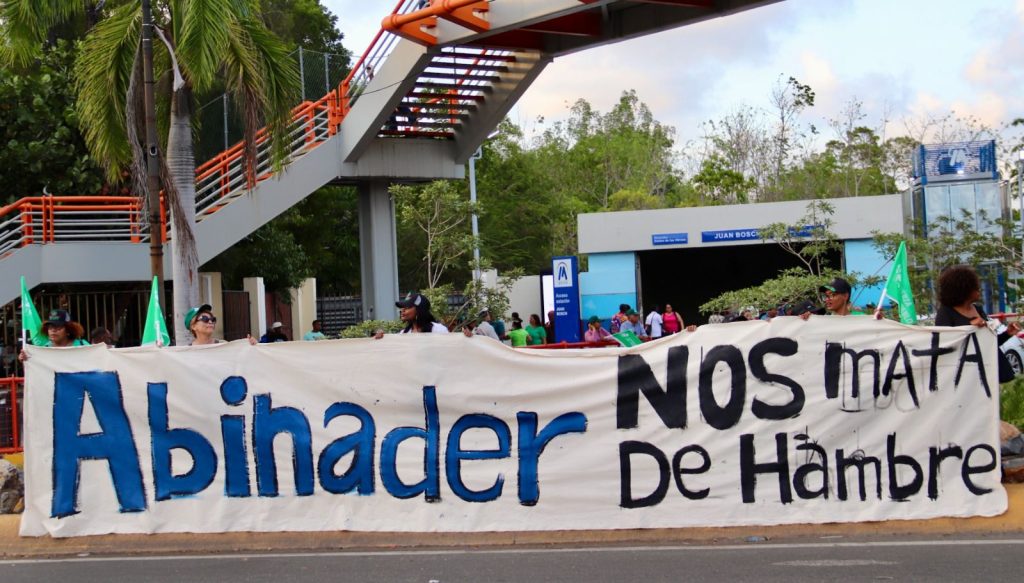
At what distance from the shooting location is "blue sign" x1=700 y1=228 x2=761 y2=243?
3369 centimetres

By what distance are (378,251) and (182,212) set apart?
28.9 feet

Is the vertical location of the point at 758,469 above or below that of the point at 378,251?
below

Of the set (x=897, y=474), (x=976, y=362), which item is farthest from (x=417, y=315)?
(x=976, y=362)

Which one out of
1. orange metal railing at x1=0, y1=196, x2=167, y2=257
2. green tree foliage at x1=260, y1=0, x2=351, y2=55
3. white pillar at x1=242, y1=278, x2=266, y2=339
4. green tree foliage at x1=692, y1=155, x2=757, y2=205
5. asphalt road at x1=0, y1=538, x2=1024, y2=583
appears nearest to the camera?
asphalt road at x1=0, y1=538, x2=1024, y2=583

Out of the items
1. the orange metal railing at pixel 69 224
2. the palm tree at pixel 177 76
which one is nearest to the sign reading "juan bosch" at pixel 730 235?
the orange metal railing at pixel 69 224

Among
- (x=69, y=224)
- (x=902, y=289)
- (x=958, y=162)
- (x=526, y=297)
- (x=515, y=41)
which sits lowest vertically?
(x=902, y=289)

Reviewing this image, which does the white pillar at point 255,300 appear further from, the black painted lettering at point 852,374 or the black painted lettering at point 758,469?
the black painted lettering at point 852,374

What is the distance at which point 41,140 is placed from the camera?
24.3 m

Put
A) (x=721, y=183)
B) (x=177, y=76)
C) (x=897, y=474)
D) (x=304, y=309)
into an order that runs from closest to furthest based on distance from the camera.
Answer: (x=897, y=474) < (x=177, y=76) < (x=304, y=309) < (x=721, y=183)

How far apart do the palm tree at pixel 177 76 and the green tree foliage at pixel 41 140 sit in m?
6.41

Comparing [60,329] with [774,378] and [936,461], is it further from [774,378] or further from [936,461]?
[936,461]

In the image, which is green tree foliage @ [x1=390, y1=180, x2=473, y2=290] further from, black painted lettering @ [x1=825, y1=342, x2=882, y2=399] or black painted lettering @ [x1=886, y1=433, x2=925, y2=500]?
black painted lettering @ [x1=886, y1=433, x2=925, y2=500]

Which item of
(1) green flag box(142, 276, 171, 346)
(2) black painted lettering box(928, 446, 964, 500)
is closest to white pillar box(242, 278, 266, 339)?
(1) green flag box(142, 276, 171, 346)

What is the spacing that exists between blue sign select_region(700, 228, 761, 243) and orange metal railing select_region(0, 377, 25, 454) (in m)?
Result: 23.2
